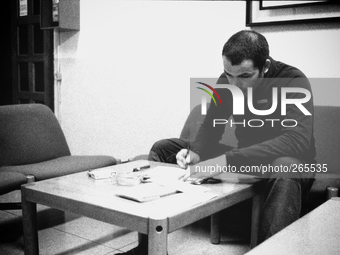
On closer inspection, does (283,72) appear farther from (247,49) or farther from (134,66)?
(134,66)

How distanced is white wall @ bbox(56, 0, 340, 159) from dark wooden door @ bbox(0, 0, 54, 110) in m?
0.13

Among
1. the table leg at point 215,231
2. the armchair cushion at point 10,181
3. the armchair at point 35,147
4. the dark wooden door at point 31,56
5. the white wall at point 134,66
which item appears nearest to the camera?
the armchair cushion at point 10,181

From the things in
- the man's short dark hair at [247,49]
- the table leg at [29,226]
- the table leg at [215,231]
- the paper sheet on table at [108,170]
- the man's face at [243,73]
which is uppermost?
the man's short dark hair at [247,49]

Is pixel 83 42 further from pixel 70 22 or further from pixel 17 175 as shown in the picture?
pixel 17 175

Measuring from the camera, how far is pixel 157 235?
113 centimetres

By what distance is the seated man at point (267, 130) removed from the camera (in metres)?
1.47

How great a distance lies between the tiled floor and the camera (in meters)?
1.92

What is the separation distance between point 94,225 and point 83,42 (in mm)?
1901

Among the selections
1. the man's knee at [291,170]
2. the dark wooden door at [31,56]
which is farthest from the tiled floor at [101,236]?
the dark wooden door at [31,56]

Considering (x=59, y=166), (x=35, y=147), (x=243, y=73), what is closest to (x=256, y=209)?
(x=243, y=73)

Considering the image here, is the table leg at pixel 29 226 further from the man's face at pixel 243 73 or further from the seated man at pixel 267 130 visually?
the man's face at pixel 243 73

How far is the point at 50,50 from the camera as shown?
3719 mm

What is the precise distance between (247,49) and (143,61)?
1.53 meters

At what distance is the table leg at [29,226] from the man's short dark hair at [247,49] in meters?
1.10
